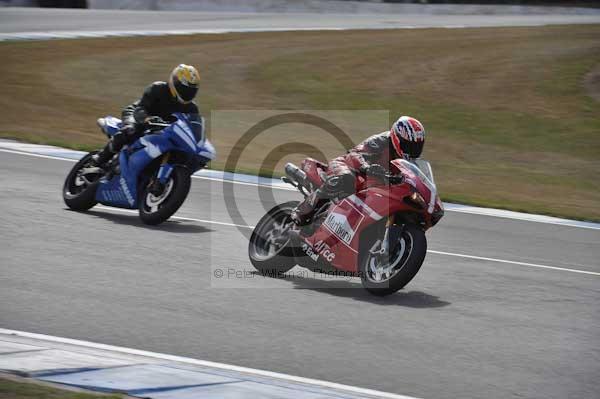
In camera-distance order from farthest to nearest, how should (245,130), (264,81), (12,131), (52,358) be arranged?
1. (264,81)
2. (245,130)
3. (12,131)
4. (52,358)

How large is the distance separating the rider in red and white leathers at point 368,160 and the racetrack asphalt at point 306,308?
2.51 feet

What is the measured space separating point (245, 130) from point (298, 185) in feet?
36.5

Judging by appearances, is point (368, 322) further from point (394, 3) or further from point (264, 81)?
point (394, 3)

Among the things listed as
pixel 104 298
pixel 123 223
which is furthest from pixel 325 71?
pixel 104 298

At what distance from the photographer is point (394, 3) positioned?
43062 mm

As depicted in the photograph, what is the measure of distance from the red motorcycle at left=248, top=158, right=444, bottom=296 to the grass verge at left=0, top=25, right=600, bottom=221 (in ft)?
20.3

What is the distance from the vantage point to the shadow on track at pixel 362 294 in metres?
7.90

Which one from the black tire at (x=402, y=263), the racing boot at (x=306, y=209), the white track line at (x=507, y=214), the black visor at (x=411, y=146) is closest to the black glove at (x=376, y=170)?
the black visor at (x=411, y=146)

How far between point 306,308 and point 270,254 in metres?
1.25

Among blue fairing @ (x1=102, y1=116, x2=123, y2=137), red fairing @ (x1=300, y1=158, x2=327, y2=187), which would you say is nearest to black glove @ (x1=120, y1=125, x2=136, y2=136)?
blue fairing @ (x1=102, y1=116, x2=123, y2=137)

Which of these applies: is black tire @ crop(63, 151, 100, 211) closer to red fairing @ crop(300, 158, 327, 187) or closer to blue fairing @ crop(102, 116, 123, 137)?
blue fairing @ crop(102, 116, 123, 137)

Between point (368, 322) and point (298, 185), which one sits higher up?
point (298, 185)

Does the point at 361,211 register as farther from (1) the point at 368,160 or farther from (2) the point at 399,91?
(2) the point at 399,91

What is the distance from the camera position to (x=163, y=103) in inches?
423
